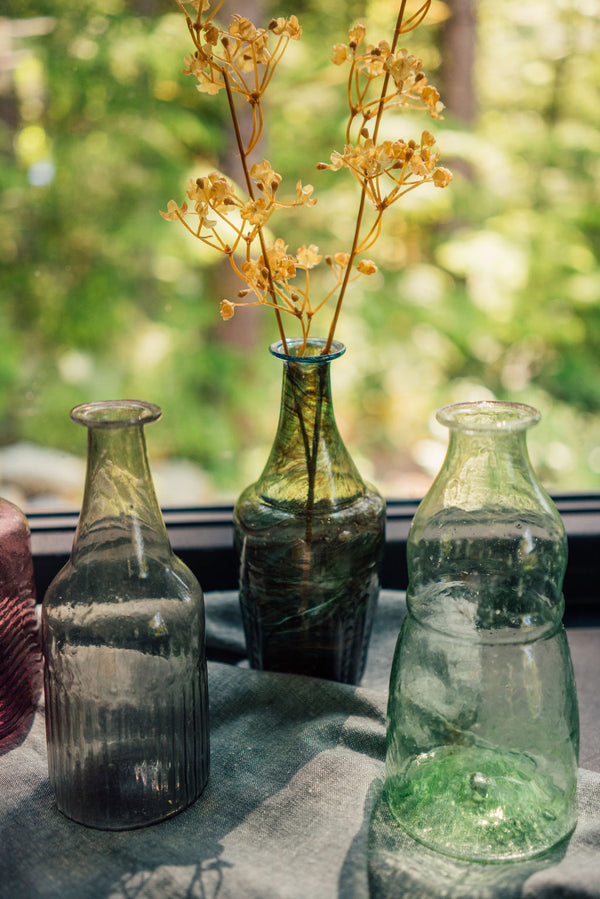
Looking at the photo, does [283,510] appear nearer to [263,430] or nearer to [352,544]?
[352,544]

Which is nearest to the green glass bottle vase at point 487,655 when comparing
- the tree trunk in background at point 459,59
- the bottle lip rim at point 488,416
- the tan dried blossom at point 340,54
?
the bottle lip rim at point 488,416

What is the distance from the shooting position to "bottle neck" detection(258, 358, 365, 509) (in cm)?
64

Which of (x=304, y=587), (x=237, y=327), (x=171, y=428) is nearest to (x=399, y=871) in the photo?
(x=304, y=587)

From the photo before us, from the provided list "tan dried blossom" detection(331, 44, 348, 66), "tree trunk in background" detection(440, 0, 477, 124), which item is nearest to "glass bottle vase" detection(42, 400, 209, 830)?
"tan dried blossom" detection(331, 44, 348, 66)

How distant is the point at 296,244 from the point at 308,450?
4.83ft

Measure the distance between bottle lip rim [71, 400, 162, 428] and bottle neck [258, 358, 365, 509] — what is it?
5.2 inches

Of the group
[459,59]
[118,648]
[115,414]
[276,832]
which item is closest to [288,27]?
[115,414]

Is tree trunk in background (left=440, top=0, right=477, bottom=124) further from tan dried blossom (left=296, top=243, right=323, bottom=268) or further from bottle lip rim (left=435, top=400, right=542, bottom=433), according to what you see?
bottle lip rim (left=435, top=400, right=542, bottom=433)

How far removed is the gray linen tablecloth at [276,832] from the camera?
0.49 metres

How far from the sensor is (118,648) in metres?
0.55

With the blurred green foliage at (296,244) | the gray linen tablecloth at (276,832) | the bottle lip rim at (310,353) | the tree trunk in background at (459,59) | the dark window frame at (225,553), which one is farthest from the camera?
the tree trunk in background at (459,59)

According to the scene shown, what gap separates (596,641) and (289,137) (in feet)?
4.67

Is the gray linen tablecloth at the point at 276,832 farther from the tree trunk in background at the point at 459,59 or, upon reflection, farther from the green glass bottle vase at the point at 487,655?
the tree trunk in background at the point at 459,59

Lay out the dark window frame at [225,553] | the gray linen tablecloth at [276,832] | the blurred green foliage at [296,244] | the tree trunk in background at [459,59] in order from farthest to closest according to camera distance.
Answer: the tree trunk in background at [459,59], the blurred green foliage at [296,244], the dark window frame at [225,553], the gray linen tablecloth at [276,832]
